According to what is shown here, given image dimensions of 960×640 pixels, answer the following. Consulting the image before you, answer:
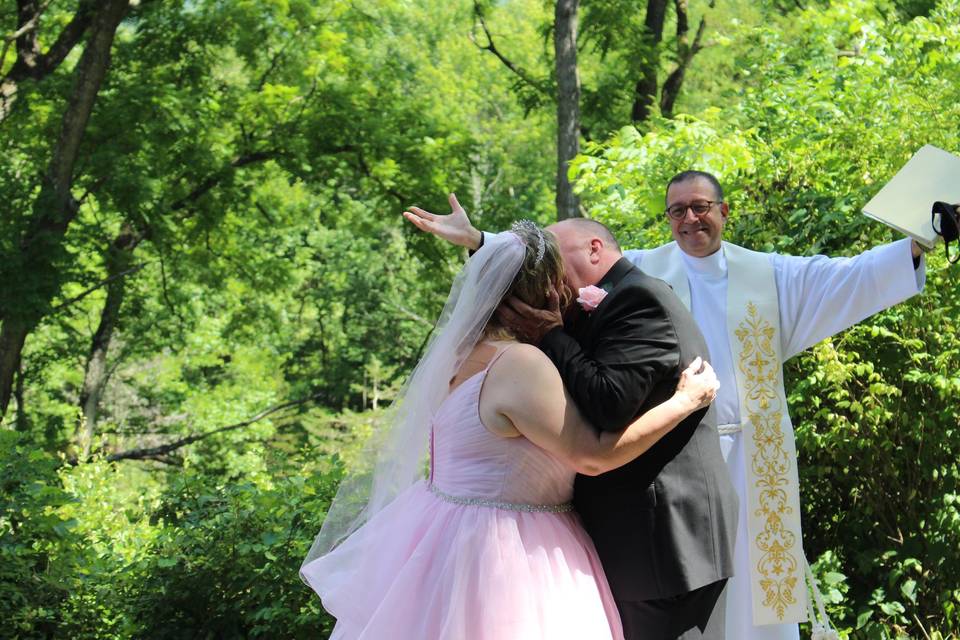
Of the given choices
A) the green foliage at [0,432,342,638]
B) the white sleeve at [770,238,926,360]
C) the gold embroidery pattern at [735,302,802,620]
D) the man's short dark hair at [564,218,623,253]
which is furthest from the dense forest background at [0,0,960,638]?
the man's short dark hair at [564,218,623,253]

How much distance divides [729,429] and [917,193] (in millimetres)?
1147

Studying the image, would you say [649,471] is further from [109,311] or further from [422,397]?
[109,311]

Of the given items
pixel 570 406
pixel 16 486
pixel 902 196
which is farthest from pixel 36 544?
pixel 902 196

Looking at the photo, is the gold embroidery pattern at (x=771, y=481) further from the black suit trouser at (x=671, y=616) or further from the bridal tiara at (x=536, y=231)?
the bridal tiara at (x=536, y=231)

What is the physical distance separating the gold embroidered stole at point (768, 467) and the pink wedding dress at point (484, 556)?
144 centimetres

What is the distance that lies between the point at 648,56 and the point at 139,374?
49.6 ft

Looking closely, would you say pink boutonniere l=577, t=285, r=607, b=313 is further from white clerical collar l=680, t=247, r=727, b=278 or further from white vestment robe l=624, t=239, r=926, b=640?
white clerical collar l=680, t=247, r=727, b=278

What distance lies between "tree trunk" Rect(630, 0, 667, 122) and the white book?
11.1 meters

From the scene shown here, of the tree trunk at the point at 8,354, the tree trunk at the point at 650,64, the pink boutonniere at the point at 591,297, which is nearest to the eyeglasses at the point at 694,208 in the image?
the pink boutonniere at the point at 591,297

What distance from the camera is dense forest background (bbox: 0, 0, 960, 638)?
502cm

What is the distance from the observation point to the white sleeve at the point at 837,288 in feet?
12.6

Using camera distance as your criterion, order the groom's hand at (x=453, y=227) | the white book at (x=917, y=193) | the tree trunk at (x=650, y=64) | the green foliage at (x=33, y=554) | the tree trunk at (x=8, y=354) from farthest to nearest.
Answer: the tree trunk at (x=650, y=64) → the tree trunk at (x=8, y=354) → the green foliage at (x=33, y=554) → the white book at (x=917, y=193) → the groom's hand at (x=453, y=227)

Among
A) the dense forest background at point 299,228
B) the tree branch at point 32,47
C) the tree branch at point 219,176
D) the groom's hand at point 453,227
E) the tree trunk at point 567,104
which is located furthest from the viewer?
the tree branch at point 219,176

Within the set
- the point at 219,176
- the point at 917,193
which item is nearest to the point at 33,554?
the point at 917,193
